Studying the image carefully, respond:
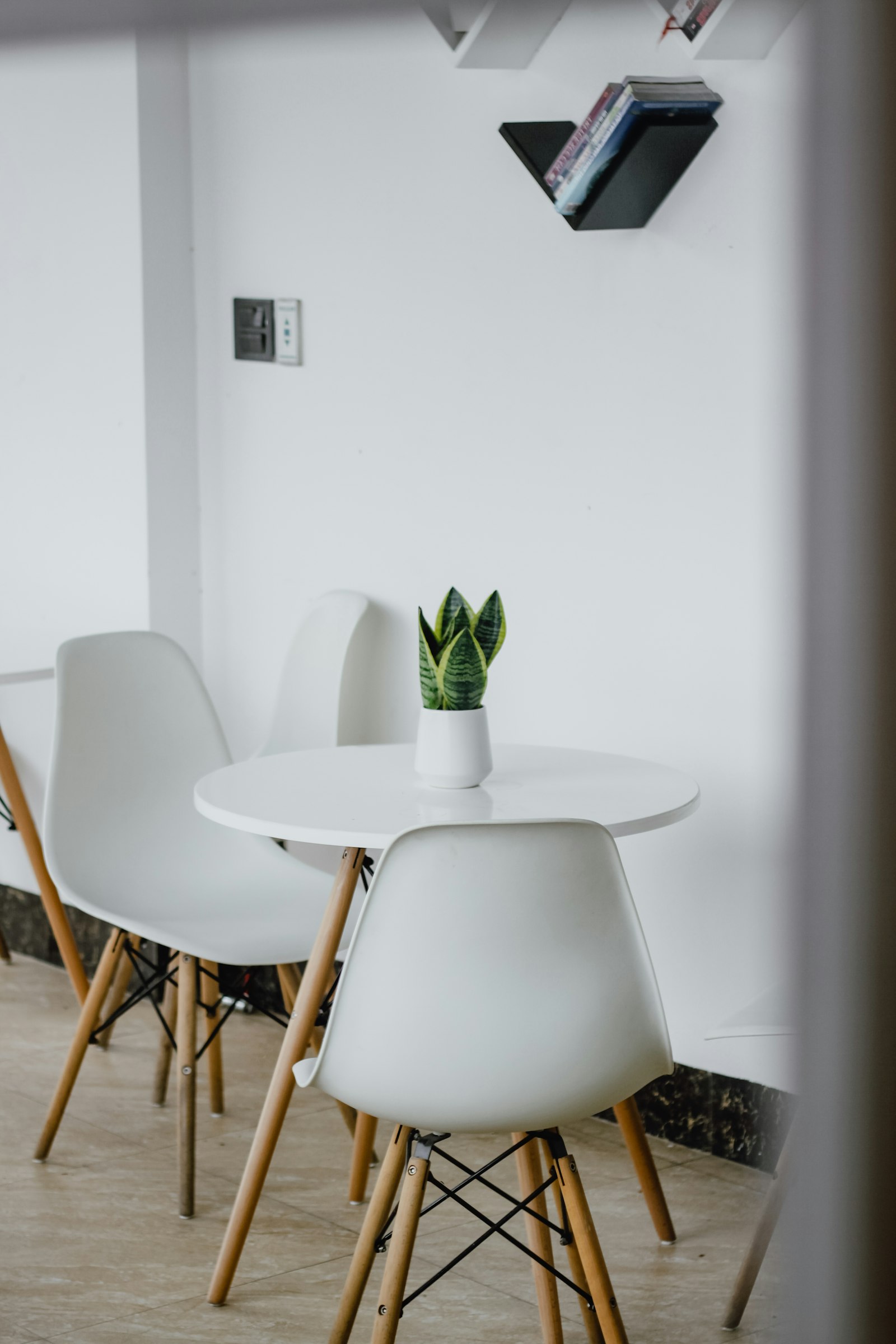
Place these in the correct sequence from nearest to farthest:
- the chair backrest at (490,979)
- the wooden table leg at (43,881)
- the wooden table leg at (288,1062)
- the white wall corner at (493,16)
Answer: the white wall corner at (493,16) < the chair backrest at (490,979) < the wooden table leg at (288,1062) < the wooden table leg at (43,881)

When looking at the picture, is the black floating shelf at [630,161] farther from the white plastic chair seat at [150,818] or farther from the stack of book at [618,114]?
the white plastic chair seat at [150,818]

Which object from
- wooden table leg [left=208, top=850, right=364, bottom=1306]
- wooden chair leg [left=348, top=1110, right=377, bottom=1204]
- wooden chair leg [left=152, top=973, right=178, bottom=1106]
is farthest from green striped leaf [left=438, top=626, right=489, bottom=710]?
wooden chair leg [left=152, top=973, right=178, bottom=1106]

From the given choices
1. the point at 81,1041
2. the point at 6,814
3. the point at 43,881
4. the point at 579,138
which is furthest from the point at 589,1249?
the point at 6,814

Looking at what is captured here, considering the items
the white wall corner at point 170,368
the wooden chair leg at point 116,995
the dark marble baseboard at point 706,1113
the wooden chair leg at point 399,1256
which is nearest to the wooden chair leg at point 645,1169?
the dark marble baseboard at point 706,1113

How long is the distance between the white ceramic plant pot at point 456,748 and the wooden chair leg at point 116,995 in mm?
969

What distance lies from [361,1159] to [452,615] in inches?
33.4

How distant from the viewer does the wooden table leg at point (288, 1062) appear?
195cm

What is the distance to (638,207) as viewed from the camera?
2305 mm

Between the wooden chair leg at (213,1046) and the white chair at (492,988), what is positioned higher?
the white chair at (492,988)

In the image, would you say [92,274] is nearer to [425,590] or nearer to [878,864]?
[425,590]

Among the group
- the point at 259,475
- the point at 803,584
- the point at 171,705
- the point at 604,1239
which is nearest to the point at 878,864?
the point at 803,584

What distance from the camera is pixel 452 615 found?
83.0 inches

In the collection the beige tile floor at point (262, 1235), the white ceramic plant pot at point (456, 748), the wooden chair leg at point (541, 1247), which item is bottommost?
the beige tile floor at point (262, 1235)

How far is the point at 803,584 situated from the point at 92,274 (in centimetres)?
322
